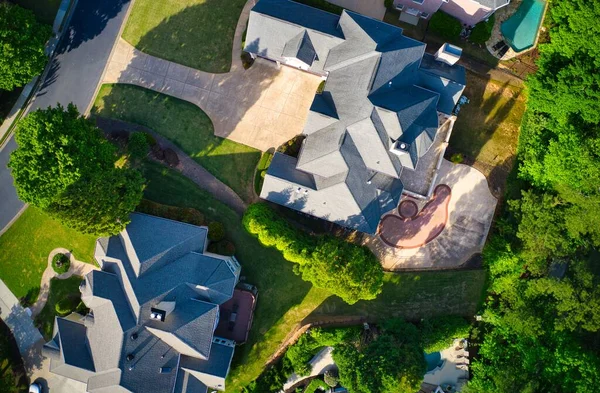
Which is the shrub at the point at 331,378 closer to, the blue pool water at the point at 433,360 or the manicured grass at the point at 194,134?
the blue pool water at the point at 433,360

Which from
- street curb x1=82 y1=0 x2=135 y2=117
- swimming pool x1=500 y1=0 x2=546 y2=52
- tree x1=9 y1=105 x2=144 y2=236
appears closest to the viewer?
tree x1=9 y1=105 x2=144 y2=236

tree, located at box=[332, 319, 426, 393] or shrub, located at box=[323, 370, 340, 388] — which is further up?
tree, located at box=[332, 319, 426, 393]

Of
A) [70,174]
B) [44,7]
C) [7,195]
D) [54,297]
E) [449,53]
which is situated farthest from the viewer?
[7,195]

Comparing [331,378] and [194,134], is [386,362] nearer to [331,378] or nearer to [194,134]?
[331,378]

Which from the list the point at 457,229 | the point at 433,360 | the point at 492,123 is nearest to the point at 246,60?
the point at 492,123

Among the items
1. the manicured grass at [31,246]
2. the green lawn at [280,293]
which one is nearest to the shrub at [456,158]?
the green lawn at [280,293]

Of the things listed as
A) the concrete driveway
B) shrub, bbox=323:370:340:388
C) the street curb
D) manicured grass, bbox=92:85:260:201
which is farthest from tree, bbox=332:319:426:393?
the street curb

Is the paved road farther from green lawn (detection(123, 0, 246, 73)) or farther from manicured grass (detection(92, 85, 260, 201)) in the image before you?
green lawn (detection(123, 0, 246, 73))
